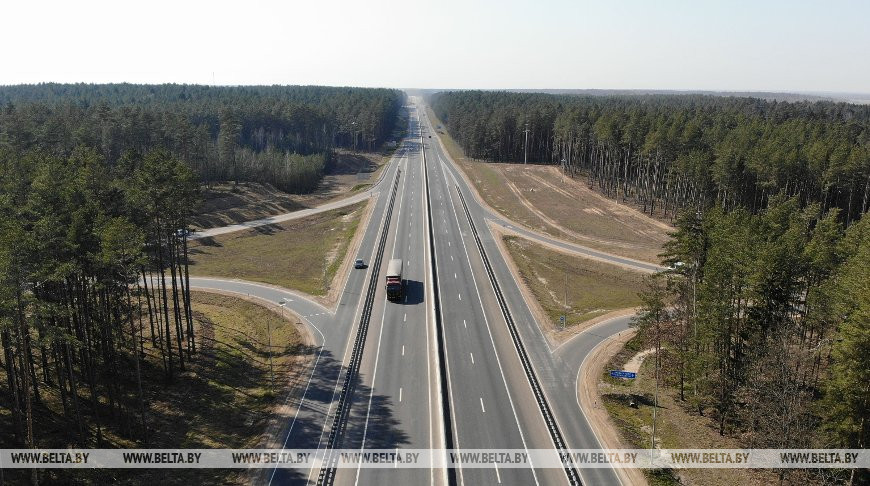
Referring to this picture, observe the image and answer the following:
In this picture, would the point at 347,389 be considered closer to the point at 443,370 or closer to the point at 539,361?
the point at 443,370

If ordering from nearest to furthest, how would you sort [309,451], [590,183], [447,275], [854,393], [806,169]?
1. [854,393]
2. [309,451]
3. [447,275]
4. [806,169]
5. [590,183]

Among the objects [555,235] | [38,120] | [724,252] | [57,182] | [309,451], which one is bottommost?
[309,451]

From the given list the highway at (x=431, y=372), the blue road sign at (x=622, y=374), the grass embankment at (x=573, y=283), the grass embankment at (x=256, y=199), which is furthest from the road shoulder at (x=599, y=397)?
the grass embankment at (x=256, y=199)

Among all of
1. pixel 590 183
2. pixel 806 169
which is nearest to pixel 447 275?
pixel 806 169

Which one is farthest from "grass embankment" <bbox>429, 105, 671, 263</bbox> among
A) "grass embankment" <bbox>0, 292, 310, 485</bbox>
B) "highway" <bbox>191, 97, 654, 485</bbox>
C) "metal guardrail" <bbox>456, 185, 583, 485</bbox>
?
"grass embankment" <bbox>0, 292, 310, 485</bbox>

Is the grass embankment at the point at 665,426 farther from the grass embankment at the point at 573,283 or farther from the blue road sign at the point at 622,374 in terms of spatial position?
the grass embankment at the point at 573,283

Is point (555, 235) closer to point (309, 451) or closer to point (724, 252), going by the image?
point (724, 252)
